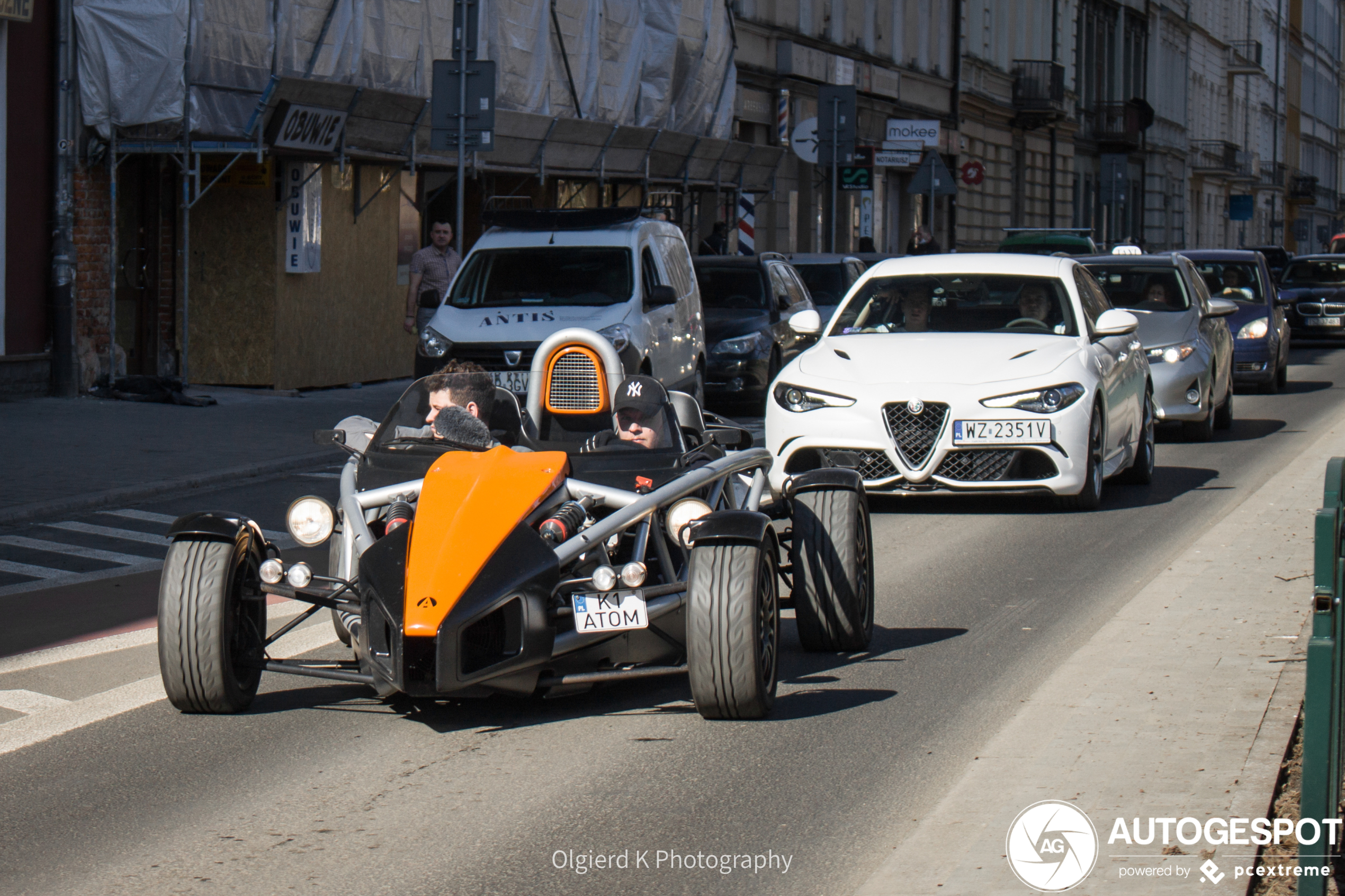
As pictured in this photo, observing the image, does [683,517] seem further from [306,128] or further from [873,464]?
[306,128]

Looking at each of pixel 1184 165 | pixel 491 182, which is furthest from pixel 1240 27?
pixel 491 182

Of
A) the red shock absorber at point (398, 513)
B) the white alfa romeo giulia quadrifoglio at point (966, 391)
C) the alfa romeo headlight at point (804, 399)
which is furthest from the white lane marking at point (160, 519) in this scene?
the red shock absorber at point (398, 513)

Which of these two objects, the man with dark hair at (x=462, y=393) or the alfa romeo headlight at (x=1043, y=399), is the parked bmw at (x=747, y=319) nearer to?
the alfa romeo headlight at (x=1043, y=399)

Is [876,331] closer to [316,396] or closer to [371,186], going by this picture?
[316,396]

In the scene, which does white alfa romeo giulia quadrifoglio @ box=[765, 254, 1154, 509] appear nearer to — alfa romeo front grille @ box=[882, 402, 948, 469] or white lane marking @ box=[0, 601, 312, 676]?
alfa romeo front grille @ box=[882, 402, 948, 469]

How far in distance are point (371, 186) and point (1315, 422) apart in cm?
1053

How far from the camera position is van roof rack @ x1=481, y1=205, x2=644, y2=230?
17.0 metres

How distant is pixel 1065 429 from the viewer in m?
11.0

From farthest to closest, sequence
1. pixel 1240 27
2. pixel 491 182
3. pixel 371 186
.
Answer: pixel 1240 27 < pixel 491 182 < pixel 371 186

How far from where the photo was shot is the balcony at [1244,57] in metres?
90.1

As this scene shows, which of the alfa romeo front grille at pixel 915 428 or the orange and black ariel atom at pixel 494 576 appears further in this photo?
the alfa romeo front grille at pixel 915 428

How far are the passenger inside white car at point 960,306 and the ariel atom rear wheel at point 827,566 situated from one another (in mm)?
5113

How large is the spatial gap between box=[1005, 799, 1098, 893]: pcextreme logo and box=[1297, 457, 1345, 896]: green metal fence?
2.01ft

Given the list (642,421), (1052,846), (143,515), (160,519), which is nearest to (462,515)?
(642,421)
